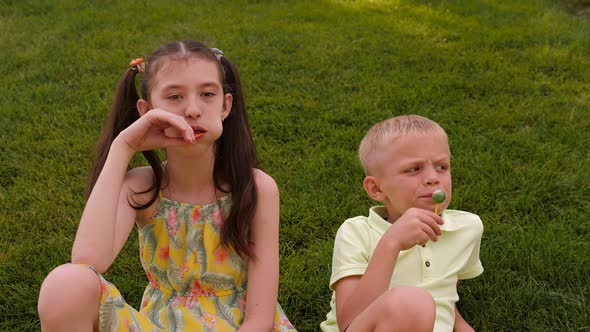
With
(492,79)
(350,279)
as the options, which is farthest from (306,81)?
(350,279)

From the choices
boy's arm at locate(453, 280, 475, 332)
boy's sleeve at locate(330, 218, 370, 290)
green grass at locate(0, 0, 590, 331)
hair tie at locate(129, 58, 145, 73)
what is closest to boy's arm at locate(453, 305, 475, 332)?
boy's arm at locate(453, 280, 475, 332)

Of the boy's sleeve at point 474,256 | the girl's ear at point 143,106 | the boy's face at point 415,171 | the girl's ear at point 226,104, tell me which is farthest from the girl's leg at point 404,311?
the girl's ear at point 143,106

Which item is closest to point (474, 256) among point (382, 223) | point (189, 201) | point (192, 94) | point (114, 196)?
point (382, 223)

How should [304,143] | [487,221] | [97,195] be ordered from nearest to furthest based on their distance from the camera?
1. [97,195]
2. [487,221]
3. [304,143]

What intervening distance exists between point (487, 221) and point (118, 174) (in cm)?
181

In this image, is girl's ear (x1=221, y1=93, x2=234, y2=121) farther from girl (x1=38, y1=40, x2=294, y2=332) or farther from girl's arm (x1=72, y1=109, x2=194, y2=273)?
girl's arm (x1=72, y1=109, x2=194, y2=273)

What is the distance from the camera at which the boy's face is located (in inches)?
78.7

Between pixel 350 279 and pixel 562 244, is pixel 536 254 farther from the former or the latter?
pixel 350 279

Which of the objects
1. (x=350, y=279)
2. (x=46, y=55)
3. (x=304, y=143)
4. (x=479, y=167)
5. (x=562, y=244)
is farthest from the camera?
(x=46, y=55)

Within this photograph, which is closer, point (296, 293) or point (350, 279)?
point (350, 279)

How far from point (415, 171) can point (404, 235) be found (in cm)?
29

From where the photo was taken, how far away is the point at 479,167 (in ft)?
11.2

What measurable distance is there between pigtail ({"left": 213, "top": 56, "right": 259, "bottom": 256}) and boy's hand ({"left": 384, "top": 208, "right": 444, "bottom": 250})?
0.50m

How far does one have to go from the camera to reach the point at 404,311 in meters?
1.65
